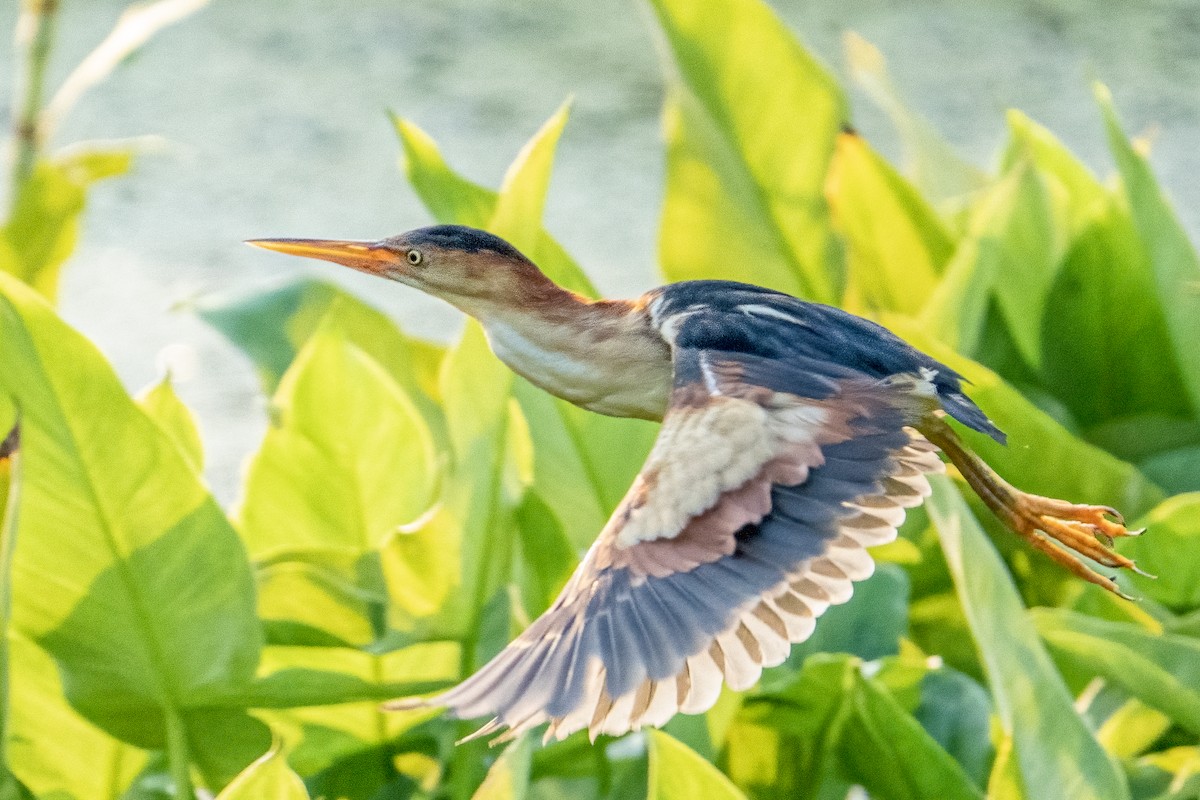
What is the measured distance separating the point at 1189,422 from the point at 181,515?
80 centimetres

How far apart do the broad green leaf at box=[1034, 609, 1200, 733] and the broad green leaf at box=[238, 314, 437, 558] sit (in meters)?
0.42

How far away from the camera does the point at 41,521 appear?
3.15 ft

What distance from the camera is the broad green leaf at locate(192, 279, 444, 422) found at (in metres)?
1.48

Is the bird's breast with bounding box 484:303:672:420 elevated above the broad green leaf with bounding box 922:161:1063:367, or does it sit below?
below

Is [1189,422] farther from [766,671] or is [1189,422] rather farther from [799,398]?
[799,398]

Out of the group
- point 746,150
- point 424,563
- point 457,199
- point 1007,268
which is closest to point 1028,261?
point 1007,268

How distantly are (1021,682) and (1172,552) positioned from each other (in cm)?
31

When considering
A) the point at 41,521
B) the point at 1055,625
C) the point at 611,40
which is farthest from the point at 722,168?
the point at 611,40

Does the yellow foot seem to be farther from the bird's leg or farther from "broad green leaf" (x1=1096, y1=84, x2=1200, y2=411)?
"broad green leaf" (x1=1096, y1=84, x2=1200, y2=411)

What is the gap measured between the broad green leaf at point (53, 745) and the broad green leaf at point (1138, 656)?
0.57 m

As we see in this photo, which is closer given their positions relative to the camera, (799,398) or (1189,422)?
(799,398)

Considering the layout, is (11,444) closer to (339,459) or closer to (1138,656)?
(339,459)

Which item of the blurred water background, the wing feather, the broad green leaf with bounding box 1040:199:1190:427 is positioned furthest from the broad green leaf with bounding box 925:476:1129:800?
the blurred water background

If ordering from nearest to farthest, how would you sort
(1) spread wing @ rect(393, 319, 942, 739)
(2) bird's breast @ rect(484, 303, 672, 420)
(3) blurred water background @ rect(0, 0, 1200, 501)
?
1. (1) spread wing @ rect(393, 319, 942, 739)
2. (2) bird's breast @ rect(484, 303, 672, 420)
3. (3) blurred water background @ rect(0, 0, 1200, 501)
